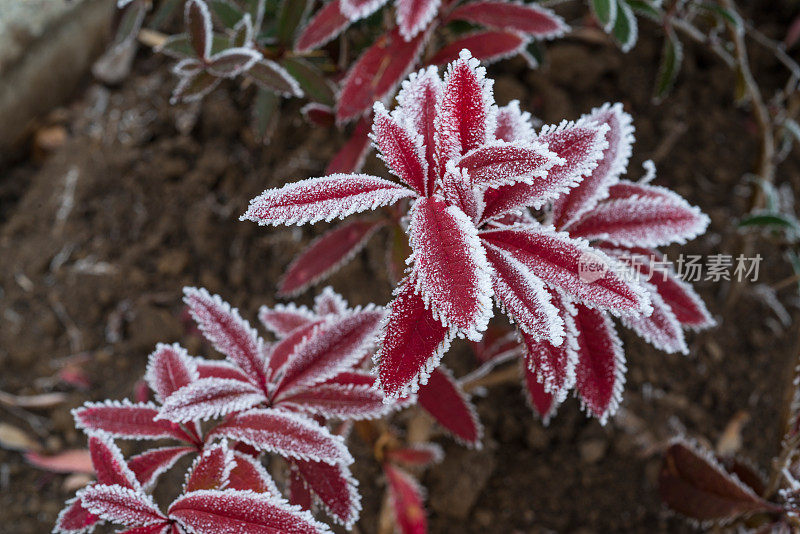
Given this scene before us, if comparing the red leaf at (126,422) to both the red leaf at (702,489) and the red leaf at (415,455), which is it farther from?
the red leaf at (702,489)

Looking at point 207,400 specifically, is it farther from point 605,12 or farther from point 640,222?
point 605,12

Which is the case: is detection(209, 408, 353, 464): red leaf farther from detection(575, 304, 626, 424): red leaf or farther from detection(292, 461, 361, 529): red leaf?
detection(575, 304, 626, 424): red leaf

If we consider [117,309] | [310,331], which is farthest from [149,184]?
[310,331]

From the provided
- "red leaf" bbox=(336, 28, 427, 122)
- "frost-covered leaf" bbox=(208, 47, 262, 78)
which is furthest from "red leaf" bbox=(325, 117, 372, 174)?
"frost-covered leaf" bbox=(208, 47, 262, 78)

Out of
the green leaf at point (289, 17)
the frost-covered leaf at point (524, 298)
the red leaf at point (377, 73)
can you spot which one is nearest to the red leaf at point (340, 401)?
the frost-covered leaf at point (524, 298)

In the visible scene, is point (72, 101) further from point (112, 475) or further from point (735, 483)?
point (735, 483)
